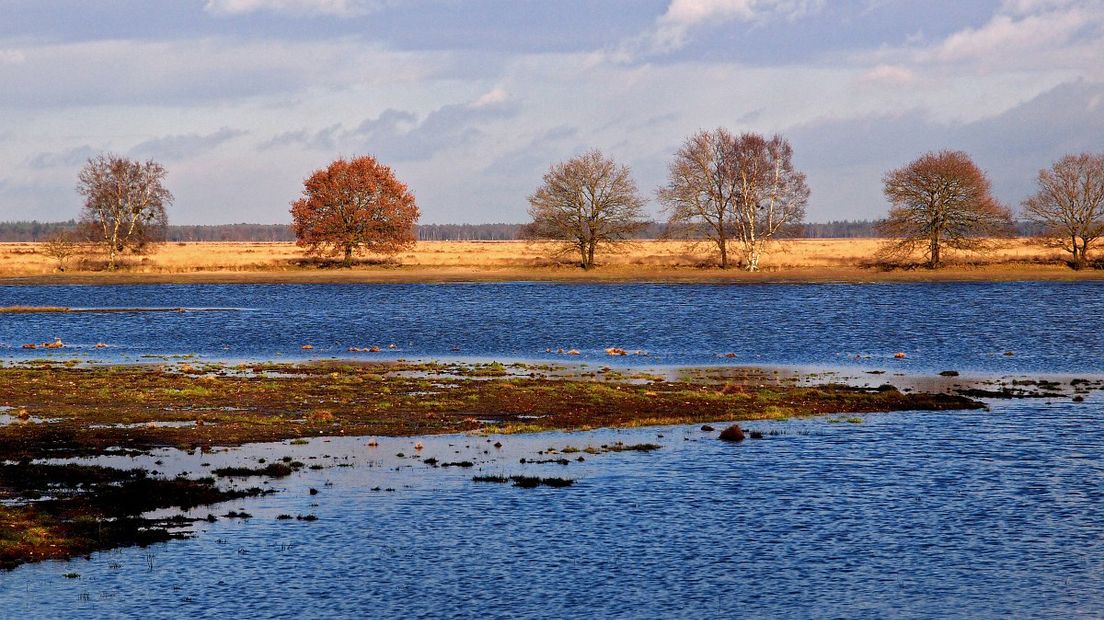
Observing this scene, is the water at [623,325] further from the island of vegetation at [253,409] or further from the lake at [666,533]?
the lake at [666,533]

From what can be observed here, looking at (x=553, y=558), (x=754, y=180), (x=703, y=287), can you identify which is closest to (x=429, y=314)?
(x=703, y=287)

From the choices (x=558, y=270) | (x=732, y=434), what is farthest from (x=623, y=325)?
(x=558, y=270)

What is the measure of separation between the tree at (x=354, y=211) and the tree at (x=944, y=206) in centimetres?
5395

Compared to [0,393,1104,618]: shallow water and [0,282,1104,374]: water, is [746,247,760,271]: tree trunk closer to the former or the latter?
[0,282,1104,374]: water

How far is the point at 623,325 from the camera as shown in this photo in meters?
72.2

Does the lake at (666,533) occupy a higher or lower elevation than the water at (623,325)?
lower

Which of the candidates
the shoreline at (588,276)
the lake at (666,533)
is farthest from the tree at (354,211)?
the lake at (666,533)

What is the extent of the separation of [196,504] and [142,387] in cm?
1861

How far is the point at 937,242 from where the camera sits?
119750 mm

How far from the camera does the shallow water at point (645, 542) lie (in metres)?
18.1

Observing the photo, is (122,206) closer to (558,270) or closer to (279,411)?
(558,270)

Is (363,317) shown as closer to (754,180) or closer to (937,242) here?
(754,180)

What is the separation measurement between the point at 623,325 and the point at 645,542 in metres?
50.8

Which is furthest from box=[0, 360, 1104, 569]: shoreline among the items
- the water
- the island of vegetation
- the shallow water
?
the water
